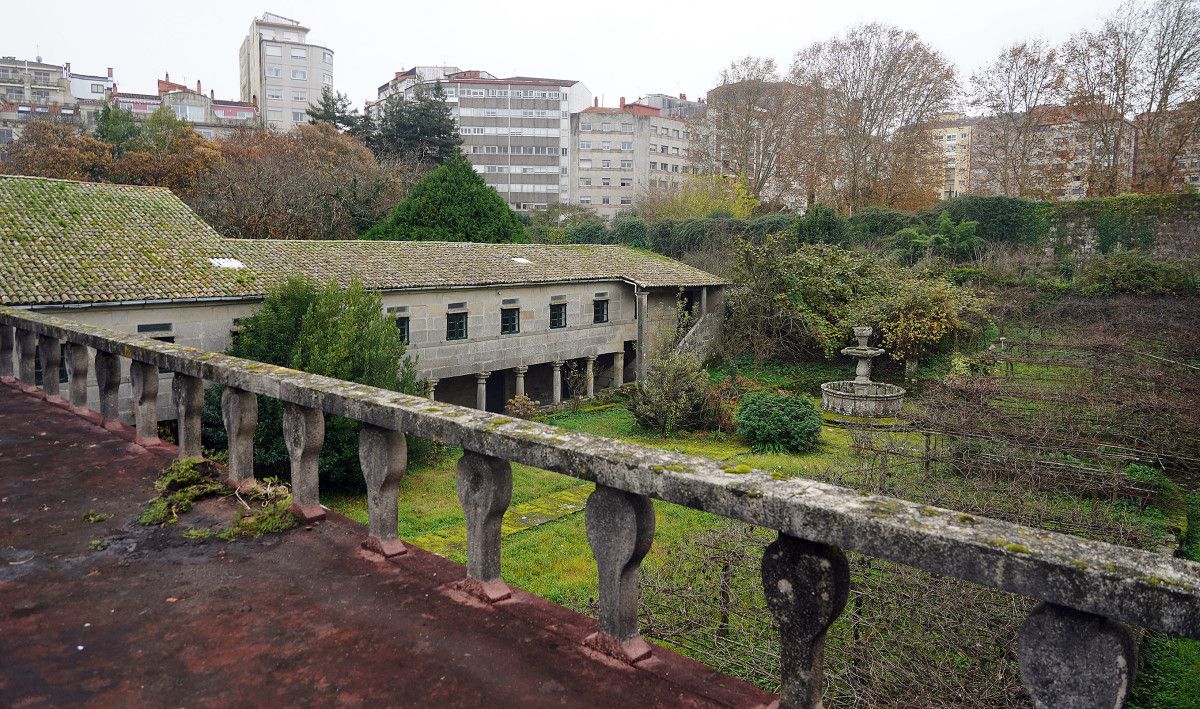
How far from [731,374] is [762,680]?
23.1 metres

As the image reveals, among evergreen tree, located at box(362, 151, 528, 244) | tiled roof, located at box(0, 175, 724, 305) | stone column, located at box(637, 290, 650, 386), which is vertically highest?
evergreen tree, located at box(362, 151, 528, 244)

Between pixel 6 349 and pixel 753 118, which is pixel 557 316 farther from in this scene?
pixel 753 118

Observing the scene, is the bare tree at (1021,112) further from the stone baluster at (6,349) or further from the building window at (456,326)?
the stone baluster at (6,349)

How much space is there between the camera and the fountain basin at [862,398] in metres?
23.2

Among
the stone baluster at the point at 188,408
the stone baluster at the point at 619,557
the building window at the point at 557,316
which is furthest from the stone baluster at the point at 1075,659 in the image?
the building window at the point at 557,316

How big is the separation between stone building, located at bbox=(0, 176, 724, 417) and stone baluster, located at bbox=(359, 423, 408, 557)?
16449mm

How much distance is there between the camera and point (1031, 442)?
42.9 ft

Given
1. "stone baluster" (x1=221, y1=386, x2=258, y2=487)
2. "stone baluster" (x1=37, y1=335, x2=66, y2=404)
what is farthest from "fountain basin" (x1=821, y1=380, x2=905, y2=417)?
"stone baluster" (x1=221, y1=386, x2=258, y2=487)

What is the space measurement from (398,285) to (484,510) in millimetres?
20513

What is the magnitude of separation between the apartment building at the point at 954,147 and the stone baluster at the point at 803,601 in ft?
119

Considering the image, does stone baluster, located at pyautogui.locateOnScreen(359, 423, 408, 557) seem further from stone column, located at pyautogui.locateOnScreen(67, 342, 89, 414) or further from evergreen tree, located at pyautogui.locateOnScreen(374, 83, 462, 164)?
evergreen tree, located at pyautogui.locateOnScreen(374, 83, 462, 164)

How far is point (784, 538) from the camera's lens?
2350 millimetres

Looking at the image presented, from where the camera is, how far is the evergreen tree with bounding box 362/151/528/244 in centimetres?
3300

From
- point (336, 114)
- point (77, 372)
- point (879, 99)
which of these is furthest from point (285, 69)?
point (77, 372)
